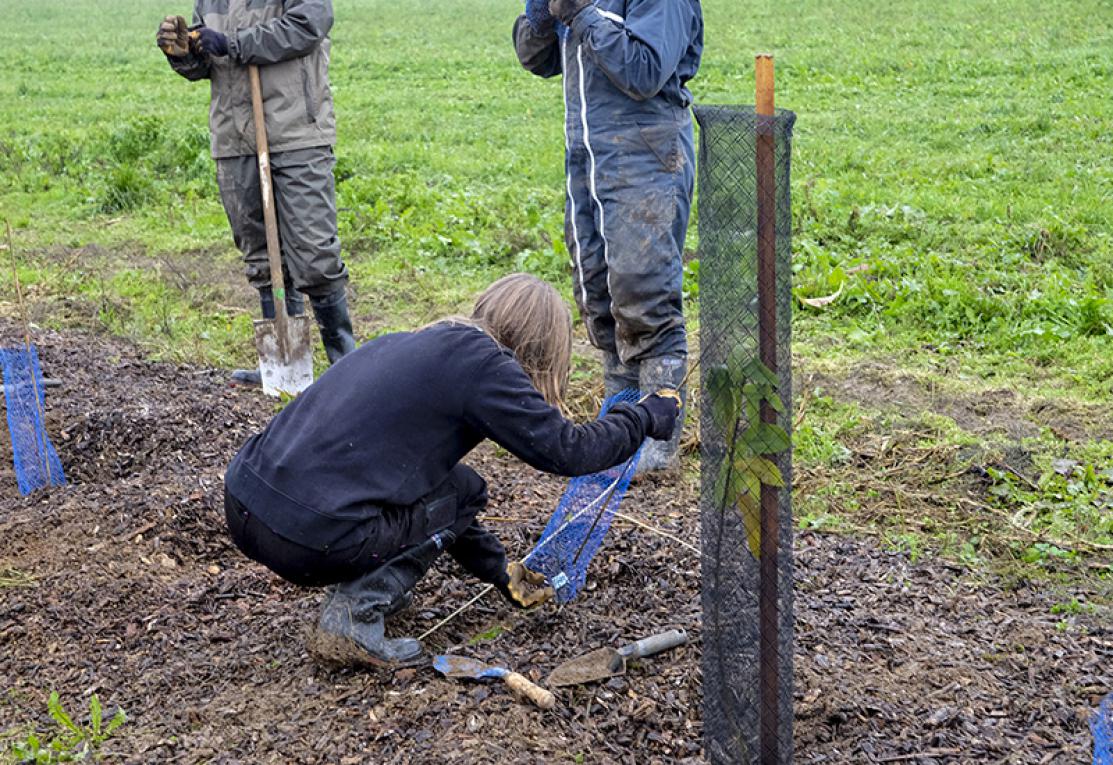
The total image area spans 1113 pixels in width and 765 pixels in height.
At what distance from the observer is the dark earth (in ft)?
10.2

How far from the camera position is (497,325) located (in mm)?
3273

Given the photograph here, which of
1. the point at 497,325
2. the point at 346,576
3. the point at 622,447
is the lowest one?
the point at 346,576

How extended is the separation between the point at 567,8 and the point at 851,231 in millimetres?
3956

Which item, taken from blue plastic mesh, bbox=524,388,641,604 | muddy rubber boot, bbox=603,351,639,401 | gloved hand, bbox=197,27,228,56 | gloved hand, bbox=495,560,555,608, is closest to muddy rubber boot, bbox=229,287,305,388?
gloved hand, bbox=197,27,228,56

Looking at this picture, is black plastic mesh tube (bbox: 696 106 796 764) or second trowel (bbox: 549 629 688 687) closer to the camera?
black plastic mesh tube (bbox: 696 106 796 764)

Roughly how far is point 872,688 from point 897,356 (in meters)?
3.09

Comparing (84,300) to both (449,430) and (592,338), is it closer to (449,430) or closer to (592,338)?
(592,338)

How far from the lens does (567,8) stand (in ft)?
14.4

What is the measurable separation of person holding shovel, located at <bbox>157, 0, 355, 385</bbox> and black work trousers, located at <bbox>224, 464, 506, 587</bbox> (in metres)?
2.66

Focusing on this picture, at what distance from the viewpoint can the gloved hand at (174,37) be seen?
18.2 ft

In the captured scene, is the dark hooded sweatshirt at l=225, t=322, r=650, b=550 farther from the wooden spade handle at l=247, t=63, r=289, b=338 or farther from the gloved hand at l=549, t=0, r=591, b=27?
the wooden spade handle at l=247, t=63, r=289, b=338

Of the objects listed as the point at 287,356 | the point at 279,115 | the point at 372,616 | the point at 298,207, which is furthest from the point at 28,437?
the point at 372,616

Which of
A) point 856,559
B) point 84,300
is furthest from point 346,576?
point 84,300

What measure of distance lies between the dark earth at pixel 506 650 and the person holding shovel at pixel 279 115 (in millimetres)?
1505
